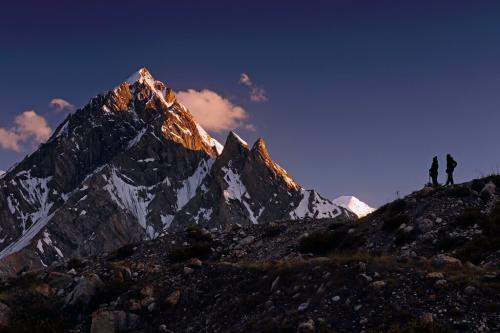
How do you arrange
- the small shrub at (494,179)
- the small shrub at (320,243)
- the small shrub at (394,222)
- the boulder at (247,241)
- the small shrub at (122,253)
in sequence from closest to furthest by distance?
the small shrub at (394,222) → the small shrub at (320,243) → the small shrub at (494,179) → the small shrub at (122,253) → the boulder at (247,241)

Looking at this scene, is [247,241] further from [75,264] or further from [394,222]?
[75,264]

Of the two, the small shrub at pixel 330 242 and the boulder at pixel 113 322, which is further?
the small shrub at pixel 330 242

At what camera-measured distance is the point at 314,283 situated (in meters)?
18.4

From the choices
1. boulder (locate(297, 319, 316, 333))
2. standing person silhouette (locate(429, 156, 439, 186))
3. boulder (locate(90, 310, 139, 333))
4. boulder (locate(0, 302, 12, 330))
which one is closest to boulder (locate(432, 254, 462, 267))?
boulder (locate(297, 319, 316, 333))

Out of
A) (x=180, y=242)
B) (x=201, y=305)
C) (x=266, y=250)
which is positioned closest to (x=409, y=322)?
(x=201, y=305)

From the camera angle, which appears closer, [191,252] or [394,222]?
[394,222]

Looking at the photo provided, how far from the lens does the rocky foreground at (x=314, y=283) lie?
1548cm

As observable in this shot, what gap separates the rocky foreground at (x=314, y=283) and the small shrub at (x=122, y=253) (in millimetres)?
135

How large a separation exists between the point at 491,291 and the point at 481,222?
11069 millimetres

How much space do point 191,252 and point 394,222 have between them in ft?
38.8

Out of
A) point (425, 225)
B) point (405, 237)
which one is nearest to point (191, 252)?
point (405, 237)

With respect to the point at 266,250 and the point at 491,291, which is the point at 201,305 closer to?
the point at 491,291

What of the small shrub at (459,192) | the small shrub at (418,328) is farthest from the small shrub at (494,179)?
the small shrub at (418,328)

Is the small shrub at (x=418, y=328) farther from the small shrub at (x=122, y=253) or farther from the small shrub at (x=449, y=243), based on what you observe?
the small shrub at (x=122, y=253)
